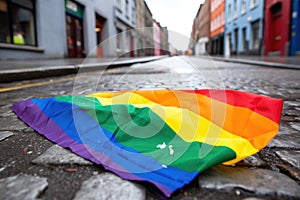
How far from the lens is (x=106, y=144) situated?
47.9 inches

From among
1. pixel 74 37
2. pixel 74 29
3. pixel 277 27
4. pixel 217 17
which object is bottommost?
pixel 74 37

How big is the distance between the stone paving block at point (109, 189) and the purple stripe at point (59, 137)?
0.03 metres

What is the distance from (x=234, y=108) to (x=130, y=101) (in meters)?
0.75

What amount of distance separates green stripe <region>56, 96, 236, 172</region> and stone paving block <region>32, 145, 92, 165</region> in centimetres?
22

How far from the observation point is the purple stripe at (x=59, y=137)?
958 millimetres

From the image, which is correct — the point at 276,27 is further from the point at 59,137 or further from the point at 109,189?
the point at 109,189

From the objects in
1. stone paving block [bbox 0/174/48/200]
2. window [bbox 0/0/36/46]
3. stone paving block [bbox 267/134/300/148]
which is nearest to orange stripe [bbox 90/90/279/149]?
stone paving block [bbox 267/134/300/148]

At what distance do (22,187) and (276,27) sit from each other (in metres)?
18.0

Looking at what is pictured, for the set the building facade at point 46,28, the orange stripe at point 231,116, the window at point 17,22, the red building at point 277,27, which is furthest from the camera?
the red building at point 277,27

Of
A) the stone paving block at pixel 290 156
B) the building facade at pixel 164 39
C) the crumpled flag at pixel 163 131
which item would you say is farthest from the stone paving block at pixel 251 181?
the building facade at pixel 164 39

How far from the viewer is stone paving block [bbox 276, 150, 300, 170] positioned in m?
1.09

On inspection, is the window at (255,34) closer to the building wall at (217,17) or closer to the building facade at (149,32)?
the building wall at (217,17)

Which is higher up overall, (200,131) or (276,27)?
(276,27)

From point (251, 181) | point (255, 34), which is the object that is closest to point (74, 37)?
point (251, 181)
